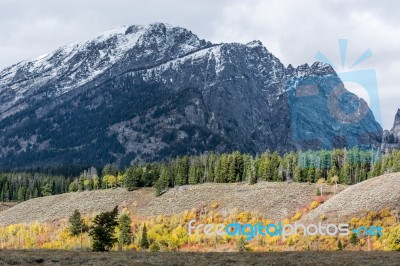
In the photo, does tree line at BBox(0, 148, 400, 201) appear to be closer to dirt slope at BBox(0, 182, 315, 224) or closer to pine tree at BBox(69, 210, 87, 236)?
dirt slope at BBox(0, 182, 315, 224)

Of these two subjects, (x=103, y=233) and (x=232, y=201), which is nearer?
(x=103, y=233)

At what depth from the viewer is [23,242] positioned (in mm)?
134250

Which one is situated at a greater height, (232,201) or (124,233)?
(232,201)

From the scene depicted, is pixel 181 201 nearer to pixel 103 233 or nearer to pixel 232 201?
pixel 232 201

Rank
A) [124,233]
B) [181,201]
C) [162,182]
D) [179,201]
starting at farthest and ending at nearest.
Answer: [162,182], [179,201], [181,201], [124,233]

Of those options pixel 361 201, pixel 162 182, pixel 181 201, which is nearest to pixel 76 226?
pixel 181 201

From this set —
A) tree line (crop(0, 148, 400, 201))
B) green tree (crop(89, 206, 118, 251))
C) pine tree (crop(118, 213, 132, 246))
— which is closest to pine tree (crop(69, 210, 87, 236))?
pine tree (crop(118, 213, 132, 246))

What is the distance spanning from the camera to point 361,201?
120375 millimetres

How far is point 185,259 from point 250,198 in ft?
297

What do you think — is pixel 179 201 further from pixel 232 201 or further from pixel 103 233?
pixel 103 233

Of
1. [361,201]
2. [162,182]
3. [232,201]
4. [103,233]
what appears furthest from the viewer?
[162,182]

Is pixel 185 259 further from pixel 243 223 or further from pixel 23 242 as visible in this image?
pixel 23 242

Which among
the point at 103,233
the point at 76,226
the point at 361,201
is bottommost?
the point at 103,233

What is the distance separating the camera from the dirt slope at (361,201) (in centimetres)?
11506
